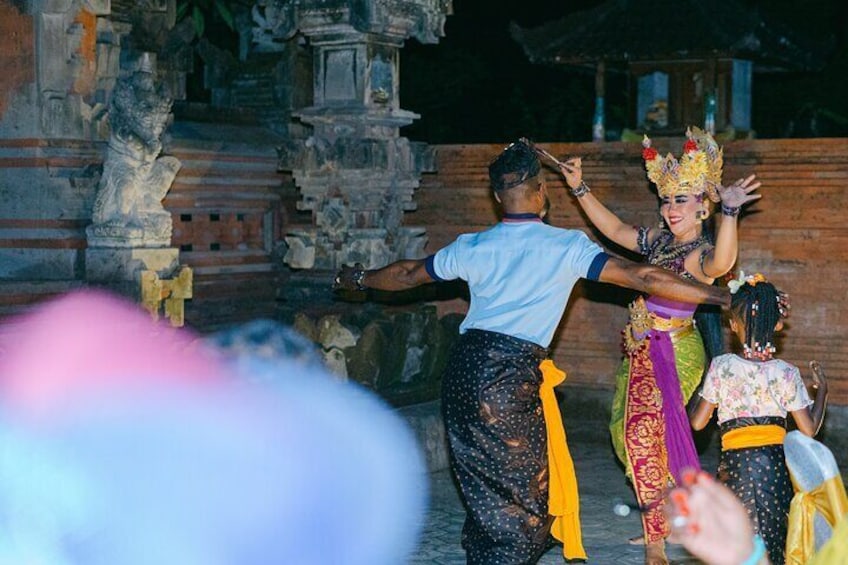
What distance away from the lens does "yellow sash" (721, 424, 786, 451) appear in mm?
6492

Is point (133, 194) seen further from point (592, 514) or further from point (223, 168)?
point (592, 514)

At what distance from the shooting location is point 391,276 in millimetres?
6777

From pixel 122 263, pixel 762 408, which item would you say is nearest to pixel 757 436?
pixel 762 408

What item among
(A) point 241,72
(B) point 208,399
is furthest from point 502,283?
(A) point 241,72

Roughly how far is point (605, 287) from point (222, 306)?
307 centimetres

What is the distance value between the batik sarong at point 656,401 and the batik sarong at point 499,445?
1225 millimetres

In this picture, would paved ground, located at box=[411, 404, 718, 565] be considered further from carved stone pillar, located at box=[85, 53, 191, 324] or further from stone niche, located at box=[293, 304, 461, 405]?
carved stone pillar, located at box=[85, 53, 191, 324]

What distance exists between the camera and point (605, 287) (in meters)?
11.4

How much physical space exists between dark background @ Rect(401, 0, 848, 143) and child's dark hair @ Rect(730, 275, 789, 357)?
54.6 feet

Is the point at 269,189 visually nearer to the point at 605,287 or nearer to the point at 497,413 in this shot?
the point at 605,287

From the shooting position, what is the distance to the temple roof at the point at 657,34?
19.3 meters

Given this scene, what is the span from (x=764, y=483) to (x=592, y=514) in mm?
2585

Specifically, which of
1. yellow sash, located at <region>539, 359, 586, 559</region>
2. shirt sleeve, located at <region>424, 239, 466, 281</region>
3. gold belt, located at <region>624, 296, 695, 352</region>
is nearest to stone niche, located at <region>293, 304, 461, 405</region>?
gold belt, located at <region>624, 296, 695, 352</region>

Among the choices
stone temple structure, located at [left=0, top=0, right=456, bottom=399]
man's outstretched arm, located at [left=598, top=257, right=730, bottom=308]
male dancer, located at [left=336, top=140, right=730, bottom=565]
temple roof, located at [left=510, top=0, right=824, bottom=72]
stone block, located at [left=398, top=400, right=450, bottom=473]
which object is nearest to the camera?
man's outstretched arm, located at [left=598, top=257, right=730, bottom=308]
